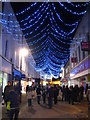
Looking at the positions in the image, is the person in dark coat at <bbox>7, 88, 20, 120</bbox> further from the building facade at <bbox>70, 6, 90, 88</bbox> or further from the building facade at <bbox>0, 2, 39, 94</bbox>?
the building facade at <bbox>70, 6, 90, 88</bbox>

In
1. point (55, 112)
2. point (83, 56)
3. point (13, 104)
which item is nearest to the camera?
point (13, 104)

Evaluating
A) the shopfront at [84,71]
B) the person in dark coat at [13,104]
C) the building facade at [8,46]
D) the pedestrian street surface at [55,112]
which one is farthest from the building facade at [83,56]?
Result: the person in dark coat at [13,104]

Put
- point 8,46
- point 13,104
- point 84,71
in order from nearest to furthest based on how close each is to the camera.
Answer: point 13,104 < point 8,46 < point 84,71

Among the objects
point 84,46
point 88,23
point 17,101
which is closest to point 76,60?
point 88,23

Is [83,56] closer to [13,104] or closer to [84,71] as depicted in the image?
[84,71]

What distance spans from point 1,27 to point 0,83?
17.7 feet

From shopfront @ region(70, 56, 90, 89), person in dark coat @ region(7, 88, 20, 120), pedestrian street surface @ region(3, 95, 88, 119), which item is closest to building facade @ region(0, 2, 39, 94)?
pedestrian street surface @ region(3, 95, 88, 119)

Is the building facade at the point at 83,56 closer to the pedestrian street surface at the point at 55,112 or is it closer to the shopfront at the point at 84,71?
the shopfront at the point at 84,71

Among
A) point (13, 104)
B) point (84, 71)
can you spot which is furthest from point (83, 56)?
A: point (13, 104)

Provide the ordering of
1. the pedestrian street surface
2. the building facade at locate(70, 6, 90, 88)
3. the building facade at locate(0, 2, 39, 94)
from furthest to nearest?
the building facade at locate(70, 6, 90, 88) → the building facade at locate(0, 2, 39, 94) → the pedestrian street surface

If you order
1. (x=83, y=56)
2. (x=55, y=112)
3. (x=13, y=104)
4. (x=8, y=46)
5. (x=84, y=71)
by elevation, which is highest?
(x=8, y=46)

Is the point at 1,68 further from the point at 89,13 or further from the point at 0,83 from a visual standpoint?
the point at 89,13

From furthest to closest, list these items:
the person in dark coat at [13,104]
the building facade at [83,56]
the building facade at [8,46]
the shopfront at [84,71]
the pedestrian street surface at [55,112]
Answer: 1. the building facade at [83,56]
2. the shopfront at [84,71]
3. the building facade at [8,46]
4. the pedestrian street surface at [55,112]
5. the person in dark coat at [13,104]

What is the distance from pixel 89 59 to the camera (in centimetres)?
2066
